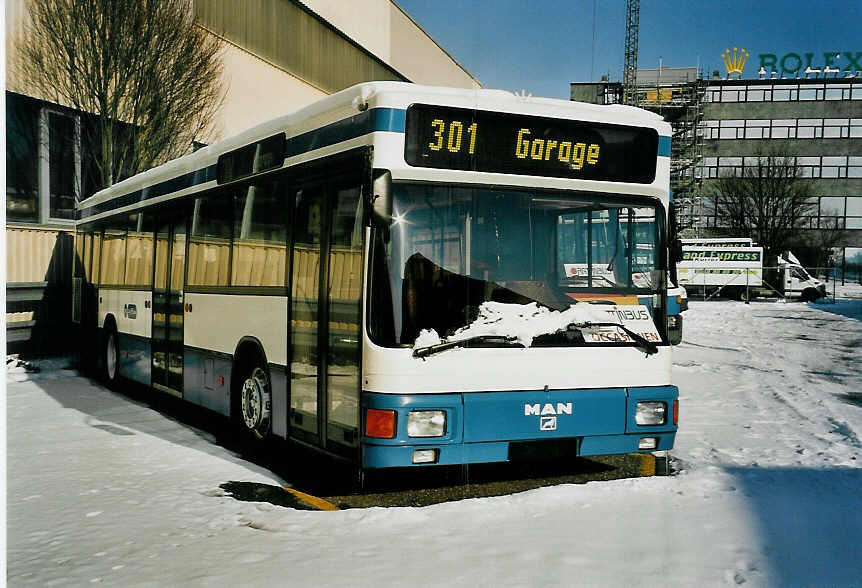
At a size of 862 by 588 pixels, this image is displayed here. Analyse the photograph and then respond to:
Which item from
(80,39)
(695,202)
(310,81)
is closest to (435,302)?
(80,39)

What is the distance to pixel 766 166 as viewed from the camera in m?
57.6

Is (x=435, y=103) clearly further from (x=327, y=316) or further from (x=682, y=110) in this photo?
(x=682, y=110)

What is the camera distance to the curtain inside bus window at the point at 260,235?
8039 millimetres

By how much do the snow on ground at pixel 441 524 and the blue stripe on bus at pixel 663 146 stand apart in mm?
2605

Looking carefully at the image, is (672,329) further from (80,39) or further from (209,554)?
(209,554)

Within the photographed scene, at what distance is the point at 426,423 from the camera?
20.8 ft

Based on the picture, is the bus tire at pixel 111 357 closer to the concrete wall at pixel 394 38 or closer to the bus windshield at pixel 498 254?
the bus windshield at pixel 498 254

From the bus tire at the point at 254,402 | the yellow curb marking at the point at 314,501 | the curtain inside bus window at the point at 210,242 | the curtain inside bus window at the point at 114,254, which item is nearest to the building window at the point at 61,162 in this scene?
the curtain inside bus window at the point at 114,254

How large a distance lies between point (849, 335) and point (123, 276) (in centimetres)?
2016

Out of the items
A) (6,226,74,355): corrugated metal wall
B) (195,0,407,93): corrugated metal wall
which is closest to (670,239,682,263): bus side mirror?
(6,226,74,355): corrugated metal wall

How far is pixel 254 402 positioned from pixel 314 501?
2003 millimetres

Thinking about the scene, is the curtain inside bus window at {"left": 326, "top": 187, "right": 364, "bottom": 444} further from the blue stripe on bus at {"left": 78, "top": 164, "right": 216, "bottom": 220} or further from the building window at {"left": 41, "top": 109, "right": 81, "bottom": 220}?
the building window at {"left": 41, "top": 109, "right": 81, "bottom": 220}

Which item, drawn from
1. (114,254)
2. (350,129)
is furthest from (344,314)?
(114,254)

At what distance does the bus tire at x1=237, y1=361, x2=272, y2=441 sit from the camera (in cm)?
828
